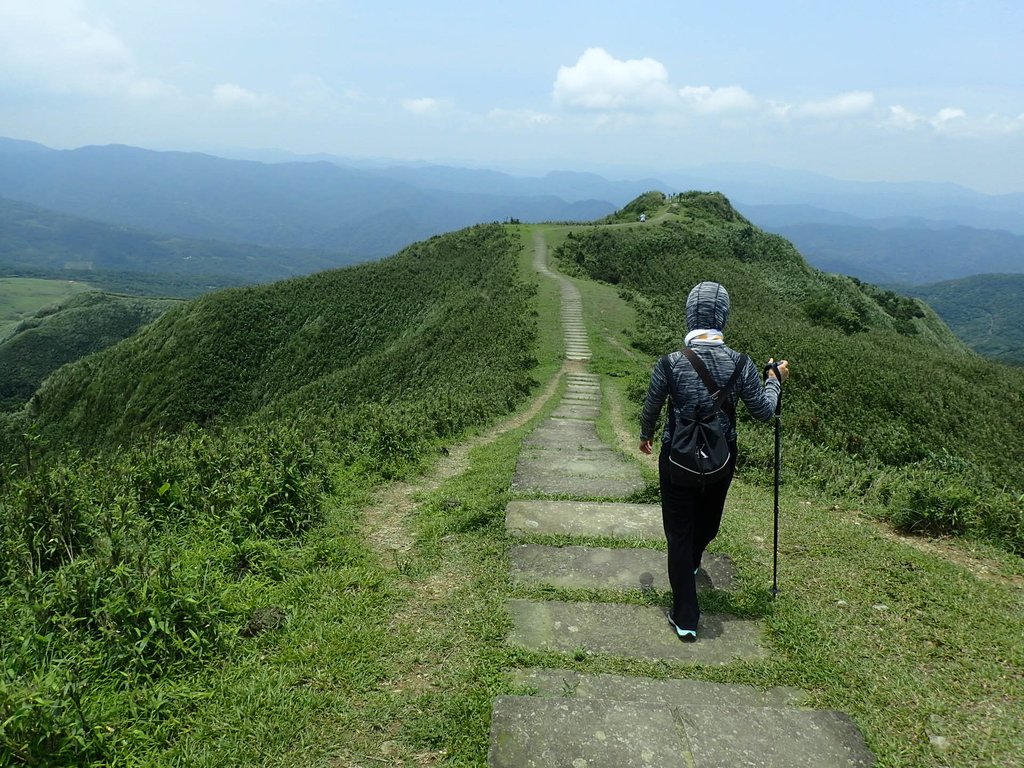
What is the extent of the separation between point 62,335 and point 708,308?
365ft

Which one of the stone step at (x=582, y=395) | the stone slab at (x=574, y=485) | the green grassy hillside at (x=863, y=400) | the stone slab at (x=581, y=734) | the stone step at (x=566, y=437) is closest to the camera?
the stone slab at (x=581, y=734)

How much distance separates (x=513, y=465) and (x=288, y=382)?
27.7 m

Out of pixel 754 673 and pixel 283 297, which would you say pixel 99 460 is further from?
pixel 283 297

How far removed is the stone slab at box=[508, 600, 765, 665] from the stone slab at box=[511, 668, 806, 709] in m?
0.29

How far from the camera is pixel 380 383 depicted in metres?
25.6

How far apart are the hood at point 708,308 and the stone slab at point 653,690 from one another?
2.70m

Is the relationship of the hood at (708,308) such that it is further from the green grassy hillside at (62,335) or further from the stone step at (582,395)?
the green grassy hillside at (62,335)

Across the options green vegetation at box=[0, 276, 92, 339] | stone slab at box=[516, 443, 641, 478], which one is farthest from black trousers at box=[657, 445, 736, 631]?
green vegetation at box=[0, 276, 92, 339]

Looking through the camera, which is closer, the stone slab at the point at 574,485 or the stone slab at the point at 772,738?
the stone slab at the point at 772,738

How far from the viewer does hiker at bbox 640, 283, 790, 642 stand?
4.50 m

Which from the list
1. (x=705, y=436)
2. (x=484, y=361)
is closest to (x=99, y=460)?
(x=705, y=436)

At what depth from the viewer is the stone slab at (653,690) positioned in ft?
13.0

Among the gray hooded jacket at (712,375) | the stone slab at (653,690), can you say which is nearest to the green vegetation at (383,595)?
the stone slab at (653,690)

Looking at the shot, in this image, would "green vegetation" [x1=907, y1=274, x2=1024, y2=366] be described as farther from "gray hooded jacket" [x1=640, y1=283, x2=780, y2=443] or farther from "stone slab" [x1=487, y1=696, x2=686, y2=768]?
"stone slab" [x1=487, y1=696, x2=686, y2=768]
